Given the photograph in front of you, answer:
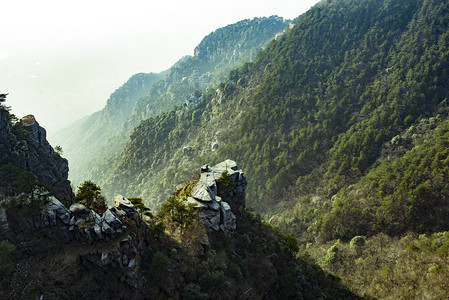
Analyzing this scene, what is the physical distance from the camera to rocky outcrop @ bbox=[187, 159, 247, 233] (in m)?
35.0

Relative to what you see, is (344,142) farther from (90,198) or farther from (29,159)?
(29,159)

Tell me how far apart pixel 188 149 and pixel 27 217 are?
124m

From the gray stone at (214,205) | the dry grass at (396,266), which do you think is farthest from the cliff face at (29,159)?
the dry grass at (396,266)

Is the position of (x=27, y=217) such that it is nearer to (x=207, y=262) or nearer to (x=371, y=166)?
(x=207, y=262)

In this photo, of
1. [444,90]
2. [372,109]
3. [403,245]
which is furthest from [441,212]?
[444,90]

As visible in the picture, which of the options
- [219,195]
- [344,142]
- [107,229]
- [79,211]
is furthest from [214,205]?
[344,142]

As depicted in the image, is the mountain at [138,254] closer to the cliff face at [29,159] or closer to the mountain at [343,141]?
the cliff face at [29,159]

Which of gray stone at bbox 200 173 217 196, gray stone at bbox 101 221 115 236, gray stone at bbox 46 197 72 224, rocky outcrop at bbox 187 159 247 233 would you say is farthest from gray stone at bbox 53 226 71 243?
gray stone at bbox 200 173 217 196

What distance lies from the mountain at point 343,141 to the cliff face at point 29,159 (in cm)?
5266

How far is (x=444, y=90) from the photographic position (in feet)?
325

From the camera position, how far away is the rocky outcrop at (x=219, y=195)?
115 feet

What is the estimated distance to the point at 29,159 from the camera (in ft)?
120

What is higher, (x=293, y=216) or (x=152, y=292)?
(x=152, y=292)

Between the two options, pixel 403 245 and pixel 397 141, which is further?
pixel 397 141
